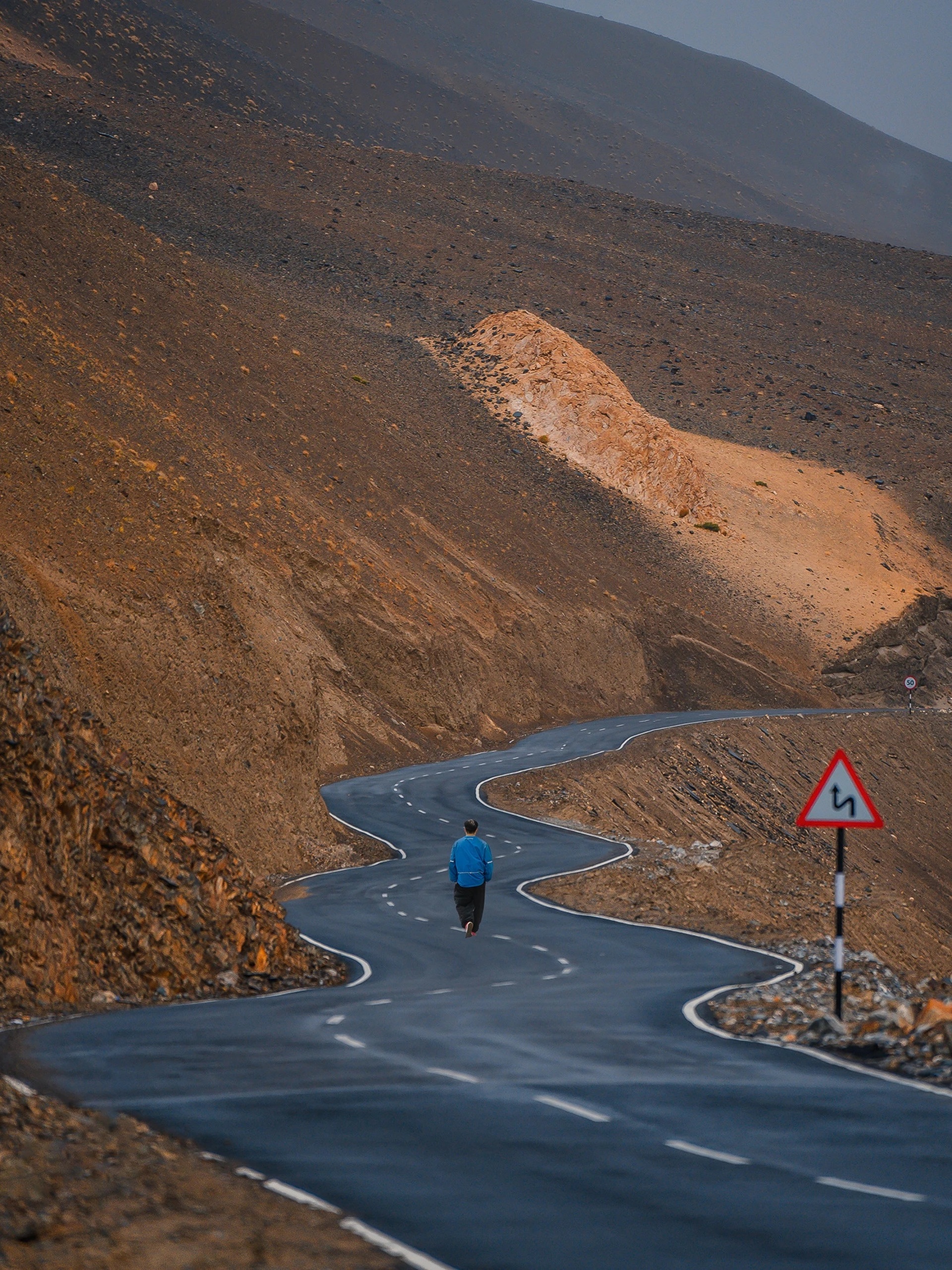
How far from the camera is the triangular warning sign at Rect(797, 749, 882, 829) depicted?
37.0 ft

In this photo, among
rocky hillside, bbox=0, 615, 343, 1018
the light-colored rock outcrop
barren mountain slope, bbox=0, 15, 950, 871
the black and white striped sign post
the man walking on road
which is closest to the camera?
the black and white striped sign post

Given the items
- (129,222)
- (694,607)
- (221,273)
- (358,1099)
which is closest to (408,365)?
(221,273)

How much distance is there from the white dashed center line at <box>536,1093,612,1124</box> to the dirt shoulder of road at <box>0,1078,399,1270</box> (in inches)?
85.1

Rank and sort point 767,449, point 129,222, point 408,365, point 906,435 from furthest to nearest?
point 906,435 → point 767,449 → point 408,365 → point 129,222

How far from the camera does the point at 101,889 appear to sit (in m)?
13.4

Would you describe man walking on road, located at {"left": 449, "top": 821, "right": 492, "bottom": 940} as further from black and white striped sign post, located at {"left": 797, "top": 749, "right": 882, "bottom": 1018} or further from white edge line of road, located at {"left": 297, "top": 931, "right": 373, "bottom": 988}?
black and white striped sign post, located at {"left": 797, "top": 749, "right": 882, "bottom": 1018}

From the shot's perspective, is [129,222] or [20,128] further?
[20,128]

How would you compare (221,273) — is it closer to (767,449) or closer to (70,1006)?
(767,449)

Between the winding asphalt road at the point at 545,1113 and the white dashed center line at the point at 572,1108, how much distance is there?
0.02m

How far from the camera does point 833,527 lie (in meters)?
76.6

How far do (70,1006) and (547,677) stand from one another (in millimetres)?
41504

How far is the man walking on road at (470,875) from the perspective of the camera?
16.6m

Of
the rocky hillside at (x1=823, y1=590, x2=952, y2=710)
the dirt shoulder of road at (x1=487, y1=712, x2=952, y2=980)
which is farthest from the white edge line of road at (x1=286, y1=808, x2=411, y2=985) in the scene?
Result: the rocky hillside at (x1=823, y1=590, x2=952, y2=710)

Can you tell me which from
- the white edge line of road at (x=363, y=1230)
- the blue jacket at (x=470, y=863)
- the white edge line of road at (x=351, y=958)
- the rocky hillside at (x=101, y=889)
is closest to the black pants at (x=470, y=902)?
the blue jacket at (x=470, y=863)
